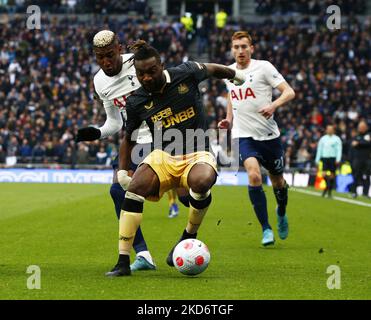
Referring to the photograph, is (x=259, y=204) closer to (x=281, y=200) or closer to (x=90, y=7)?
(x=281, y=200)

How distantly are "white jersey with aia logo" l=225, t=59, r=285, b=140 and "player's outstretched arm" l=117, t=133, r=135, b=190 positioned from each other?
3444mm

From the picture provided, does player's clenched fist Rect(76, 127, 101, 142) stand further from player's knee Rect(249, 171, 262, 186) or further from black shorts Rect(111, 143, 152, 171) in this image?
player's knee Rect(249, 171, 262, 186)

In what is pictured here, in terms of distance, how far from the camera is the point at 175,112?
885 centimetres

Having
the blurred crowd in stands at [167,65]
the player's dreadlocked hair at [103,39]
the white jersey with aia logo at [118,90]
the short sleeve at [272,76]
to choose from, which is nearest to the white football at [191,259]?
the white jersey with aia logo at [118,90]

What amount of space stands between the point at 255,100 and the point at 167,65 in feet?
87.0

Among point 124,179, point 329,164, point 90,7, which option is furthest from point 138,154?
point 90,7

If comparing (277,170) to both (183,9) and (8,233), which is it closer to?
(8,233)

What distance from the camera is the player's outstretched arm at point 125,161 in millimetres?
9008

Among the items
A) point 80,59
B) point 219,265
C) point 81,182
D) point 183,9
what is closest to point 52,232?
point 219,265

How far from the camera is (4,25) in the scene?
43.0 metres

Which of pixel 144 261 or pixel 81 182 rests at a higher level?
pixel 144 261

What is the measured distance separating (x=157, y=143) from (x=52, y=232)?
16.7 ft

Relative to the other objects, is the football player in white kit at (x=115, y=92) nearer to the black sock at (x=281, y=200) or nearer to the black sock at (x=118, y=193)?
the black sock at (x=118, y=193)
